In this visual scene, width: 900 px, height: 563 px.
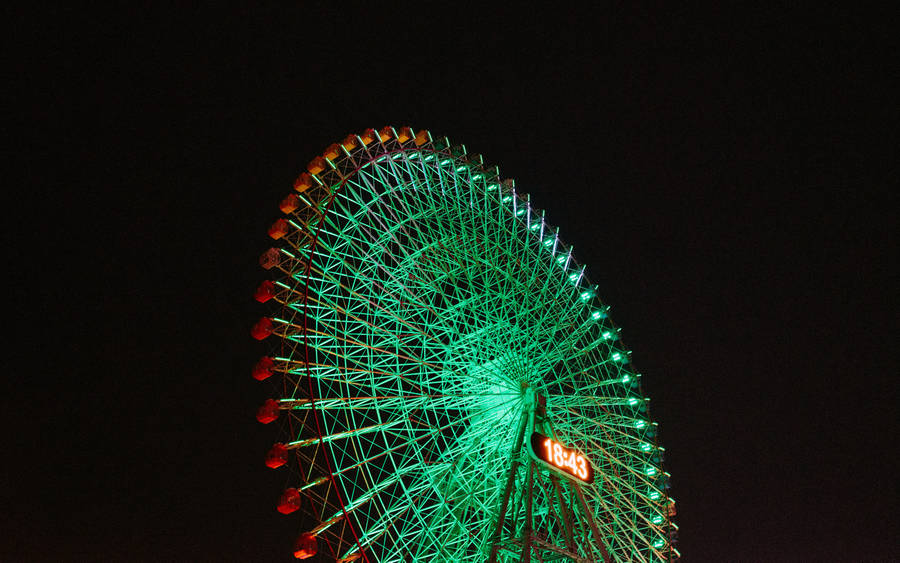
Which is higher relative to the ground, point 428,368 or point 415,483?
point 428,368

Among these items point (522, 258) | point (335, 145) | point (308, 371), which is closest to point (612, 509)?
point (522, 258)

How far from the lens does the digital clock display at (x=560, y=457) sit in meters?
18.7

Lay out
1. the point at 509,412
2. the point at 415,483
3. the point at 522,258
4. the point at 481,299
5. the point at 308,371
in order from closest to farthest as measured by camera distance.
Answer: the point at 308,371
the point at 415,483
the point at 509,412
the point at 481,299
the point at 522,258

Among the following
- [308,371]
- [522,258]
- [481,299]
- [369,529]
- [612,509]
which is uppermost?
[522,258]

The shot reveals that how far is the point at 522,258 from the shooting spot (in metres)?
25.0

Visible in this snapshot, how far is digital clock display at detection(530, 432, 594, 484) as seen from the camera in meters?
18.7

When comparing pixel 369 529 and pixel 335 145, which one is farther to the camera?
pixel 335 145

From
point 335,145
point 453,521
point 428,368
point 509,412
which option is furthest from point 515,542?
point 335,145

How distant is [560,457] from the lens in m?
19.3

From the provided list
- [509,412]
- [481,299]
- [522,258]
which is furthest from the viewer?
[522,258]

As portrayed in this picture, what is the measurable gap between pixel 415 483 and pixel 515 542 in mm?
3765

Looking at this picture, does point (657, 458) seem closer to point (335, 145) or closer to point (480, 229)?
point (480, 229)

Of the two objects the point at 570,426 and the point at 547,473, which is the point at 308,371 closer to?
the point at 547,473

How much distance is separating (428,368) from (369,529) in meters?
5.54
